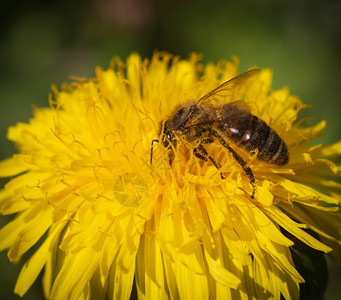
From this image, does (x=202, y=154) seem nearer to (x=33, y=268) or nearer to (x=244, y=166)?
(x=244, y=166)

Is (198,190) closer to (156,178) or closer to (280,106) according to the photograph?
(156,178)

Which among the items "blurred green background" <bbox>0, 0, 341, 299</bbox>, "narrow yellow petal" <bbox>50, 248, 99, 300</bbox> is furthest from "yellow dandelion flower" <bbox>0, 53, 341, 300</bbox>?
"blurred green background" <bbox>0, 0, 341, 299</bbox>

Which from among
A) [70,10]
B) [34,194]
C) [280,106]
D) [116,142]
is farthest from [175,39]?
[34,194]

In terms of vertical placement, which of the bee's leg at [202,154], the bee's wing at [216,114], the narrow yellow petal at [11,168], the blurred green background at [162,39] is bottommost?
the bee's leg at [202,154]

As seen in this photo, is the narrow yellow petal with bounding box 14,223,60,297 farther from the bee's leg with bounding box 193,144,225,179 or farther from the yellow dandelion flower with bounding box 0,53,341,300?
the bee's leg with bounding box 193,144,225,179

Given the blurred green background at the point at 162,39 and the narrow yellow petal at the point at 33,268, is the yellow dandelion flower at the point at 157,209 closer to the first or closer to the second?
the narrow yellow petal at the point at 33,268

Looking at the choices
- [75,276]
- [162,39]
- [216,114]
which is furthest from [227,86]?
[162,39]

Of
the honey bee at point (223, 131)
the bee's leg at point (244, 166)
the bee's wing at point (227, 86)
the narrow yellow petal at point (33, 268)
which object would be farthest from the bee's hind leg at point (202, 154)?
the narrow yellow petal at point (33, 268)
